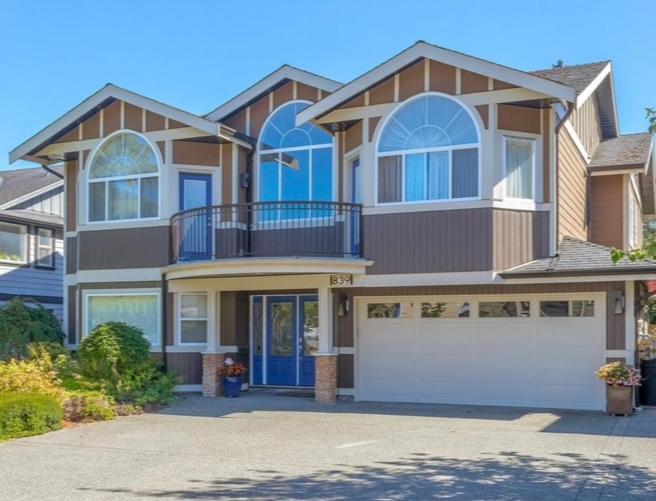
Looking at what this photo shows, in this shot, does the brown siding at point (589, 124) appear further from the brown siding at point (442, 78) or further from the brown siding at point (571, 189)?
the brown siding at point (442, 78)

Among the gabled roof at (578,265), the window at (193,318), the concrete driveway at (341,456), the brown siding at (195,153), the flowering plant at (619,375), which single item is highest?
the brown siding at (195,153)

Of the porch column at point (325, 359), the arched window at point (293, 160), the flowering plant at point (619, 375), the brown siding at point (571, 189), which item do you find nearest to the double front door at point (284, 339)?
the porch column at point (325, 359)

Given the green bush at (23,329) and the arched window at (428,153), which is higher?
the arched window at (428,153)

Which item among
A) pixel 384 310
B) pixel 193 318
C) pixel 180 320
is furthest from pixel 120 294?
pixel 384 310

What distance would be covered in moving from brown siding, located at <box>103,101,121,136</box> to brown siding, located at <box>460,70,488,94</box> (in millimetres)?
7814

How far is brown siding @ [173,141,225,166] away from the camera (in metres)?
17.7

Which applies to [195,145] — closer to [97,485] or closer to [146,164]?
[146,164]

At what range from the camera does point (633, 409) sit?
14266 mm

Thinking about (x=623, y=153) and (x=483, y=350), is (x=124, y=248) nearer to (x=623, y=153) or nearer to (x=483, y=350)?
(x=483, y=350)

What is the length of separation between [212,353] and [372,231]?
4520mm

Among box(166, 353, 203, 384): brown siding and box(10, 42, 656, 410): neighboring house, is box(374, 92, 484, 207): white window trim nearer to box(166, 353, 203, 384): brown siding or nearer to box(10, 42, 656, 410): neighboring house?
box(10, 42, 656, 410): neighboring house

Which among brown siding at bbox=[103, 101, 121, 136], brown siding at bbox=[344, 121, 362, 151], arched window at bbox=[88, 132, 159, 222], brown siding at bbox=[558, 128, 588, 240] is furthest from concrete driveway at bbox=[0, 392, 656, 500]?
brown siding at bbox=[103, 101, 121, 136]

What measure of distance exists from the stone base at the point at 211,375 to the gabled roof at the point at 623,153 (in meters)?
9.74

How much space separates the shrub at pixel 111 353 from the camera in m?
15.9
